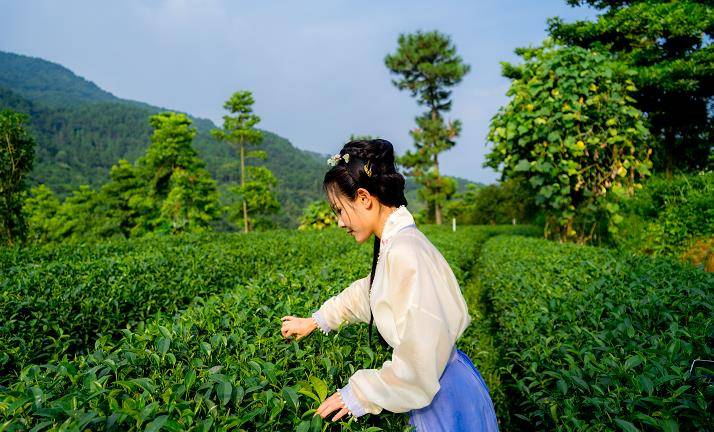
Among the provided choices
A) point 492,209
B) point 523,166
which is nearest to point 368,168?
point 523,166

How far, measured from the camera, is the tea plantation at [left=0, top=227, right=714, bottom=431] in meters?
1.38

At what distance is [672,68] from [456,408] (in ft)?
42.1

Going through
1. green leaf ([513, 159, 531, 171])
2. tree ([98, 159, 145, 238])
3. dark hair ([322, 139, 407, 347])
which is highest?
green leaf ([513, 159, 531, 171])

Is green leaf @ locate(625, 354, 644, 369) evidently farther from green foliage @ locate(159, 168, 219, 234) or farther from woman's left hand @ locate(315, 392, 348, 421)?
green foliage @ locate(159, 168, 219, 234)

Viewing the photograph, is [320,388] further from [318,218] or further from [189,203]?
[189,203]

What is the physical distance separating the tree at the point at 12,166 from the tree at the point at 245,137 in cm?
1650

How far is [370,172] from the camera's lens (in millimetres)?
1676

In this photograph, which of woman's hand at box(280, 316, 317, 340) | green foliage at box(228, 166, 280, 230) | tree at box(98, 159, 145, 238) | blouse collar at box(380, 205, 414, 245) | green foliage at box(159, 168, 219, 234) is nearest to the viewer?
blouse collar at box(380, 205, 414, 245)

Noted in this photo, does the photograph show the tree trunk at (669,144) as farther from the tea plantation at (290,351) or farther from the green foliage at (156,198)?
the green foliage at (156,198)

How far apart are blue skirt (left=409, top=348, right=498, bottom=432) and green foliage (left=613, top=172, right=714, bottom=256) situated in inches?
241

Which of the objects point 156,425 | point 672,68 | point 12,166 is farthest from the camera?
point 12,166

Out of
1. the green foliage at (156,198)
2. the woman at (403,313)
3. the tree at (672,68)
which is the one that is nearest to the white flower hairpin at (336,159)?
the woman at (403,313)

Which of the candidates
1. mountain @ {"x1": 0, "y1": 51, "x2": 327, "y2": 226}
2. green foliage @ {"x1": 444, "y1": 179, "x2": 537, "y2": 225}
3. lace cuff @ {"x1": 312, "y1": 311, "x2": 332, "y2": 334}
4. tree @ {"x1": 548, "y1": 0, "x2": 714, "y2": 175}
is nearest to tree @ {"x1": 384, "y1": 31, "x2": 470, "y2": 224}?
green foliage @ {"x1": 444, "y1": 179, "x2": 537, "y2": 225}

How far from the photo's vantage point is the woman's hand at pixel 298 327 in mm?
2054
